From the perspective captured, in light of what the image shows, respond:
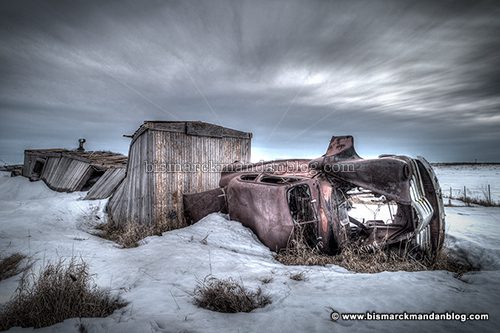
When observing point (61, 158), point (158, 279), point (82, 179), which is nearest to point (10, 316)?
point (158, 279)

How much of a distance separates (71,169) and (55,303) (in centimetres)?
1335

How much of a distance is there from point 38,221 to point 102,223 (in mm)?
1797

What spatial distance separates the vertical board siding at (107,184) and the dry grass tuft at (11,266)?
20.7 feet

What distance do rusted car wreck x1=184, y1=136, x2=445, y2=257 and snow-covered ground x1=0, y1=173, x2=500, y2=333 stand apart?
700 millimetres

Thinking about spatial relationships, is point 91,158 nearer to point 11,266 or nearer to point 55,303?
point 11,266

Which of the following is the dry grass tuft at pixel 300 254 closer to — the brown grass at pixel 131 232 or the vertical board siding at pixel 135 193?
the brown grass at pixel 131 232

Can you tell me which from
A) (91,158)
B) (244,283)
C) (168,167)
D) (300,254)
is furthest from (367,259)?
(91,158)

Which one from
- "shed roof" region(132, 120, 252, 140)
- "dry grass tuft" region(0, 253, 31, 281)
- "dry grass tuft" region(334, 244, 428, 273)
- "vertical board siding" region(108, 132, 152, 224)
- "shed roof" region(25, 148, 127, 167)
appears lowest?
"dry grass tuft" region(334, 244, 428, 273)

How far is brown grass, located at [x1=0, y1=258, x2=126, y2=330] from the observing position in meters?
2.50

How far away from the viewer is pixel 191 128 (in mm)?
8164

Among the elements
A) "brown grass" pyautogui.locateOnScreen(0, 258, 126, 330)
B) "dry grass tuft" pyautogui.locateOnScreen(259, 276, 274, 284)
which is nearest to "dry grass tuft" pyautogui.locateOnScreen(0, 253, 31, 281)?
"brown grass" pyautogui.locateOnScreen(0, 258, 126, 330)

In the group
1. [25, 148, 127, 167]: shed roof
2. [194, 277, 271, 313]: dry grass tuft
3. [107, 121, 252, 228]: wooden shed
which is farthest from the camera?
[25, 148, 127, 167]: shed roof

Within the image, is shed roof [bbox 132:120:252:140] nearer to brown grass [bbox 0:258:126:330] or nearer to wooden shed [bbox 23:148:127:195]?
wooden shed [bbox 23:148:127:195]

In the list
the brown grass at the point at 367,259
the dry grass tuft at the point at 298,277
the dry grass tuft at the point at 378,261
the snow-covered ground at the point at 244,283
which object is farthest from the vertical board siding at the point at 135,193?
the dry grass tuft at the point at 378,261
